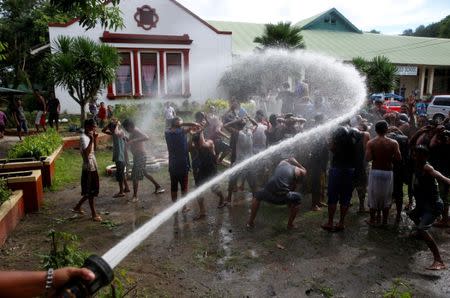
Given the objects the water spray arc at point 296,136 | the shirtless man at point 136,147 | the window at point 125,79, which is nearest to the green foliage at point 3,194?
the water spray arc at point 296,136

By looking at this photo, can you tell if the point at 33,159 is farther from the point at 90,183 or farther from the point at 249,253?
the point at 249,253

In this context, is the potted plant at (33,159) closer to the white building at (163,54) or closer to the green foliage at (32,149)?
the green foliage at (32,149)

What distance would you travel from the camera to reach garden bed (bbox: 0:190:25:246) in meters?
5.64

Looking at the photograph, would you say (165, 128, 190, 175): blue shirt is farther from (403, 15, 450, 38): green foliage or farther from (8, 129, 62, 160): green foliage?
(403, 15, 450, 38): green foliage

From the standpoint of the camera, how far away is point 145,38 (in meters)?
21.8

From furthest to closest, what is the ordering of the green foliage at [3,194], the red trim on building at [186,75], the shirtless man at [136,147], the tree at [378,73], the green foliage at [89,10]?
1. the red trim on building at [186,75]
2. the tree at [378,73]
3. the shirtless man at [136,147]
4. the green foliage at [3,194]
5. the green foliage at [89,10]

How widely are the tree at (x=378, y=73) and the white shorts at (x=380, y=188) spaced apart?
16.7 metres

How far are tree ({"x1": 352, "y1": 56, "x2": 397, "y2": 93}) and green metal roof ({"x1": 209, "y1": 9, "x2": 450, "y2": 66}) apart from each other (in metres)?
5.79

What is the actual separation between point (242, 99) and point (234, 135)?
44.2 feet

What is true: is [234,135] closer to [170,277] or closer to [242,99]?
[170,277]

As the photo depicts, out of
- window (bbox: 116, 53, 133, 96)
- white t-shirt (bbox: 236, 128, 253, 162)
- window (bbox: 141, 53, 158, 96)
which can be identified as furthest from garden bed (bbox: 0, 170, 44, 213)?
window (bbox: 141, 53, 158, 96)

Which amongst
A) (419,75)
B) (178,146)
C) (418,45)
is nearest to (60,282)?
(178,146)

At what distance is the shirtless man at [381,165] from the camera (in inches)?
238

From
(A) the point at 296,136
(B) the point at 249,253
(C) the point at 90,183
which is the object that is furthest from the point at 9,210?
(A) the point at 296,136
